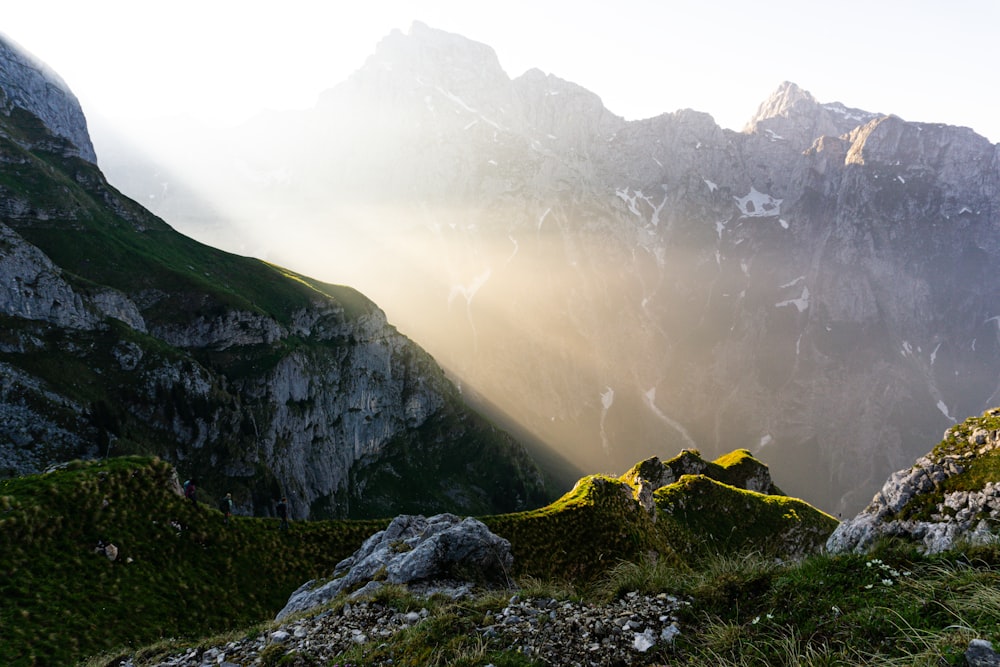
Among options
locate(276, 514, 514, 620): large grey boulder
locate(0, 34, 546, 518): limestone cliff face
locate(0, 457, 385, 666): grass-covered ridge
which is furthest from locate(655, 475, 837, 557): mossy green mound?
locate(0, 34, 546, 518): limestone cliff face

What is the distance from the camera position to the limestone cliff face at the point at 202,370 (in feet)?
256

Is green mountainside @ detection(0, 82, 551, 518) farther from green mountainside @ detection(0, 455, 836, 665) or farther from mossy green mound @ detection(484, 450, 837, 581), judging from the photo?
mossy green mound @ detection(484, 450, 837, 581)

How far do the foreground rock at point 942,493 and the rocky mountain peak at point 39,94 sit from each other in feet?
595

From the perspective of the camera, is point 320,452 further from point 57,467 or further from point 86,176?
point 57,467

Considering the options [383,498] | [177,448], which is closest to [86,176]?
[177,448]

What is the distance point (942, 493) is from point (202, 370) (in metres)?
114

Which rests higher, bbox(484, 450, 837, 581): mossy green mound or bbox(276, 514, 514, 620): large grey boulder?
bbox(276, 514, 514, 620): large grey boulder

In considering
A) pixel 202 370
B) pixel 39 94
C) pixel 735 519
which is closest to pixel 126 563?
pixel 735 519

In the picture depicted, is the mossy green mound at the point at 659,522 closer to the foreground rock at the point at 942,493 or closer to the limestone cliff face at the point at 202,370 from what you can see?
the foreground rock at the point at 942,493

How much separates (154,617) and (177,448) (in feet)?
280

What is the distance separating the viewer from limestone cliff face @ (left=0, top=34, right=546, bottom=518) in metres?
77.9

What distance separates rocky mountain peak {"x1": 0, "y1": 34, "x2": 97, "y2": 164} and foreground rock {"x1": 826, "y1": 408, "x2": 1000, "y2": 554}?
18128cm

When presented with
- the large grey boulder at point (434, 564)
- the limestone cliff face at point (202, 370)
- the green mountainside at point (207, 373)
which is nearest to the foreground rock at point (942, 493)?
the large grey boulder at point (434, 564)

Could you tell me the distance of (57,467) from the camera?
2670cm
